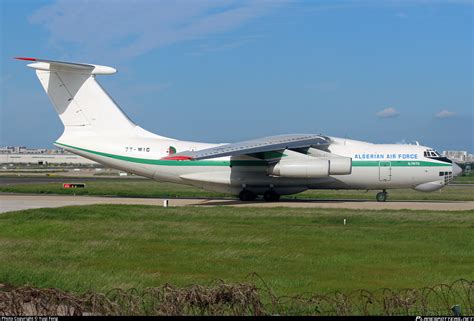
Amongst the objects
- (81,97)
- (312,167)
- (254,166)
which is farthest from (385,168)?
(81,97)

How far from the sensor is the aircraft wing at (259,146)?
31703mm

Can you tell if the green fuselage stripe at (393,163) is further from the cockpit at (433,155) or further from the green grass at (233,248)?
the green grass at (233,248)

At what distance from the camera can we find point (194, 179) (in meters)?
34.1

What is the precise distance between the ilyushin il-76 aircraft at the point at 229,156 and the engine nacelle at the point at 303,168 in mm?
77

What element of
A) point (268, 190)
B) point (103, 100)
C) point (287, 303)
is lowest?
point (287, 303)

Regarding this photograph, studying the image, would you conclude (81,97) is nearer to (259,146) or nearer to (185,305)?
(259,146)

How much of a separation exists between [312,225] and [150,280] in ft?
33.7

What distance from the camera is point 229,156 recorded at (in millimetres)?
32812

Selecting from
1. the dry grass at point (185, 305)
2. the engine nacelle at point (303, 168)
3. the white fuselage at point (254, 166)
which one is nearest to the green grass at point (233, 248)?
the dry grass at point (185, 305)

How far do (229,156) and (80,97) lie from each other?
845cm

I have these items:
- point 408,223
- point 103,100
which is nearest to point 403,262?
point 408,223

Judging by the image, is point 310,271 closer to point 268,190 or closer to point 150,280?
point 150,280

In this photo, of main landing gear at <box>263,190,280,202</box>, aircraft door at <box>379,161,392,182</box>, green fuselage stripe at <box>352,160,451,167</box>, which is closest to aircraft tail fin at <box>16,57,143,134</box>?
main landing gear at <box>263,190,280,202</box>

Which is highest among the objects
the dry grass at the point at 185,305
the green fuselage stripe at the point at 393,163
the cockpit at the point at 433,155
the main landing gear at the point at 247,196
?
the cockpit at the point at 433,155
